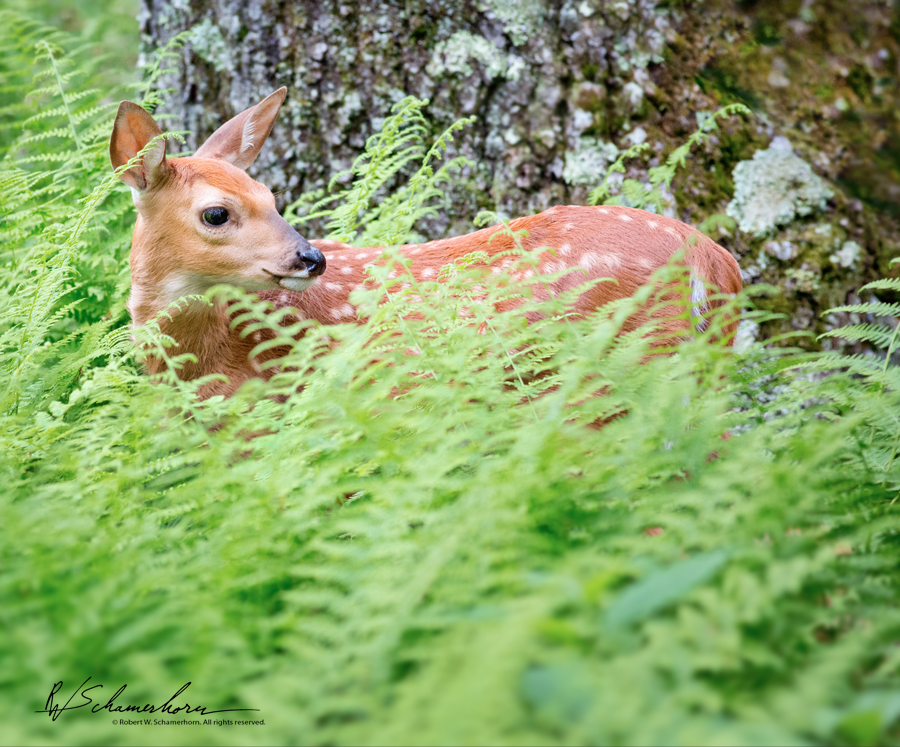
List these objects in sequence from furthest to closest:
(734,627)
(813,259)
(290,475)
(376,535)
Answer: (813,259) < (290,475) < (376,535) < (734,627)

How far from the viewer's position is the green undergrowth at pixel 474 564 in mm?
1228

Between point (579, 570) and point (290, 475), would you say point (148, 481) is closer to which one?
point (290, 475)

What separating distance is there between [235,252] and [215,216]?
181 millimetres

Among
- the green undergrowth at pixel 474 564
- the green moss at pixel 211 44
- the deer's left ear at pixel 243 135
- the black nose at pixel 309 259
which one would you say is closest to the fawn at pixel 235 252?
the black nose at pixel 309 259

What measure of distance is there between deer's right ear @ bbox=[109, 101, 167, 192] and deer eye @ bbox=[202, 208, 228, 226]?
0.27 meters

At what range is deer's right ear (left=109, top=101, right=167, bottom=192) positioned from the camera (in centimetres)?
336

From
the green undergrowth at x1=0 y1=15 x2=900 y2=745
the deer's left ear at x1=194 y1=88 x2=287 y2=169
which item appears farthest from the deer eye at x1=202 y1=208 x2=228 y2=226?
the green undergrowth at x1=0 y1=15 x2=900 y2=745

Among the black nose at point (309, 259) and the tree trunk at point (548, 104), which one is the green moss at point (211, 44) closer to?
the tree trunk at point (548, 104)

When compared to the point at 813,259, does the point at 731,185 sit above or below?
above

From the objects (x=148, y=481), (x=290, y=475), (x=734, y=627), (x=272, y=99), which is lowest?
(x=148, y=481)

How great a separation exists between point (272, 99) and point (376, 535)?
9.06ft

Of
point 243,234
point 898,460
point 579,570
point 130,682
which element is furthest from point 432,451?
point 243,234

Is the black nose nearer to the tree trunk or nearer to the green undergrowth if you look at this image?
the green undergrowth

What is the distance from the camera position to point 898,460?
2324 mm
